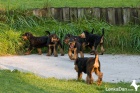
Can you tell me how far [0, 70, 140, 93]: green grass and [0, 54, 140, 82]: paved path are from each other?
1.34 metres

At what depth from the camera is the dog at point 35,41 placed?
16.5 meters

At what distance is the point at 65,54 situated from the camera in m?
16.5

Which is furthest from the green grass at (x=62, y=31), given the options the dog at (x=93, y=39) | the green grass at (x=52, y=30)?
the dog at (x=93, y=39)

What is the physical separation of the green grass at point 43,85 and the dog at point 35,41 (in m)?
4.84

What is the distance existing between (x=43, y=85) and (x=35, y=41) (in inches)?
239

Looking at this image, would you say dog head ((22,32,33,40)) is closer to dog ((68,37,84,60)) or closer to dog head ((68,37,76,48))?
dog ((68,37,84,60))

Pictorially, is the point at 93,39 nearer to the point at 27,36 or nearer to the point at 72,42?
the point at 72,42

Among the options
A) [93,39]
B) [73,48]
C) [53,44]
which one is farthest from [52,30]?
[73,48]

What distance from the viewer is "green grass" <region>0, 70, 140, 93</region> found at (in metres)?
9.86

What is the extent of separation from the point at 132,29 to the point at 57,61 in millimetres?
3583

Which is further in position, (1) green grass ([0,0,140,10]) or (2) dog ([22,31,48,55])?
(1) green grass ([0,0,140,10])

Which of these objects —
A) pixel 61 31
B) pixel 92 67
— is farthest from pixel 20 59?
pixel 92 67

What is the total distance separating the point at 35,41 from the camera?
16453mm

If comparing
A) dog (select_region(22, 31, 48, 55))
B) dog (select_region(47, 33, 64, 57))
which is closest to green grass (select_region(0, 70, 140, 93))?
dog (select_region(47, 33, 64, 57))
